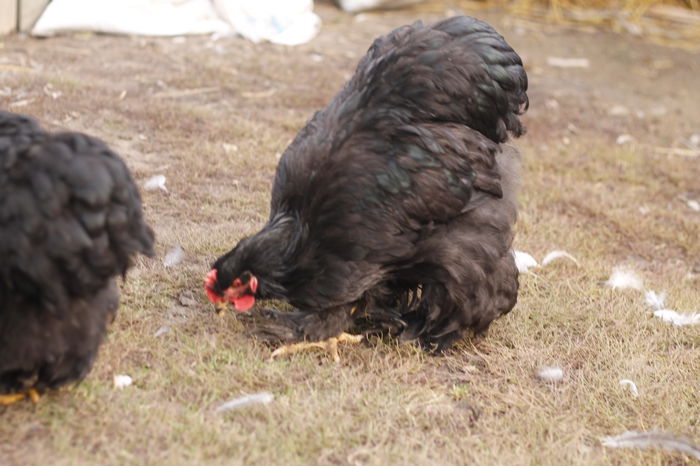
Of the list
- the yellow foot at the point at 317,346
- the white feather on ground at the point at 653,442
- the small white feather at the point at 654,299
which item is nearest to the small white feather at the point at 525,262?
the small white feather at the point at 654,299

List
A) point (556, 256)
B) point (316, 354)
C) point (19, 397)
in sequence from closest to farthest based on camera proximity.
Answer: point (19, 397)
point (316, 354)
point (556, 256)

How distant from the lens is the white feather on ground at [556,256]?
444 cm

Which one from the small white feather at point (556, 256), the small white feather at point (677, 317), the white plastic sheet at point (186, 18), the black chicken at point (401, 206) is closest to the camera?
the black chicken at point (401, 206)

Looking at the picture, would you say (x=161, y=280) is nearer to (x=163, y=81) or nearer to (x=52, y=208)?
(x=52, y=208)

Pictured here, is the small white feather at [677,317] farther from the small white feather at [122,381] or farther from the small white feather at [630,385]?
the small white feather at [122,381]

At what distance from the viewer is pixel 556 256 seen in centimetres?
450

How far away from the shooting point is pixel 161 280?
3.63 m

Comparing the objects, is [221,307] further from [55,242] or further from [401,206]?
[55,242]

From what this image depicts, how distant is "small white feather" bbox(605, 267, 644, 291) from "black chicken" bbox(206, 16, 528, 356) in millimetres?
1048

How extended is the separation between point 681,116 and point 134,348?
21.8 feet

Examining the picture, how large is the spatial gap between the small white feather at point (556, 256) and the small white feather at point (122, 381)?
99.4 inches

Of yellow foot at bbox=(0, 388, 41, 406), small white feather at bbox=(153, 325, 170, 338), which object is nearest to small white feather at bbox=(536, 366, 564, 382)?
small white feather at bbox=(153, 325, 170, 338)

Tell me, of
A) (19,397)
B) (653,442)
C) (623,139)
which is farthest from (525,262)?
(623,139)

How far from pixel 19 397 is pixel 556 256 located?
120 inches
